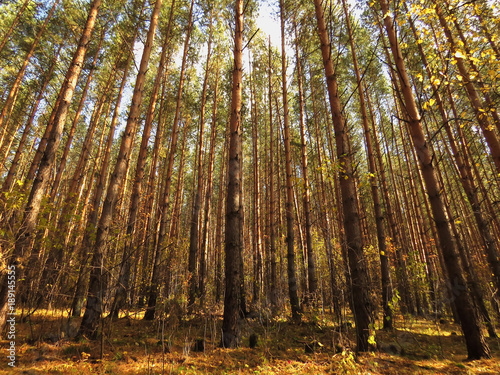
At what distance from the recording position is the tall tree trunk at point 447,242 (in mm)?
3688

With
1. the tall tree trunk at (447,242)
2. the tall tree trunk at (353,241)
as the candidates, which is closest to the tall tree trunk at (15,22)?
the tall tree trunk at (353,241)

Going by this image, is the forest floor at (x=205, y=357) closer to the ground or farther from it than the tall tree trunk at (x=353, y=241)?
closer to the ground

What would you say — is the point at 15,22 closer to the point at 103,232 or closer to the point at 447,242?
the point at 103,232

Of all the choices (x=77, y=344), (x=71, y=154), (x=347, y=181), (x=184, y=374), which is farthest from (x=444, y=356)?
(x=71, y=154)

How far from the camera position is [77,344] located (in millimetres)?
3861

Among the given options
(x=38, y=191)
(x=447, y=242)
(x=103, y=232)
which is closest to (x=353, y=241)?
(x=447, y=242)

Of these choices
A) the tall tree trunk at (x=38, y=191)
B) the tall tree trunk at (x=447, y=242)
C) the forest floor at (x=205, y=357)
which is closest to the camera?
the forest floor at (x=205, y=357)

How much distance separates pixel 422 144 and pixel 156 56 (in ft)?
39.3

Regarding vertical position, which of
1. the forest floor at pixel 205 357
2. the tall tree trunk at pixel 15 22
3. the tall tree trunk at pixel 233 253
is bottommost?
the forest floor at pixel 205 357

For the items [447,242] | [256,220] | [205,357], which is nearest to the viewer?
[205,357]

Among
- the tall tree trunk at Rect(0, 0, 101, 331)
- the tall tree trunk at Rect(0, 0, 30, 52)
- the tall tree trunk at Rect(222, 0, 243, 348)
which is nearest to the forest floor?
the tall tree trunk at Rect(222, 0, 243, 348)

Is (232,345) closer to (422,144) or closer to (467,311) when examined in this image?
(467,311)

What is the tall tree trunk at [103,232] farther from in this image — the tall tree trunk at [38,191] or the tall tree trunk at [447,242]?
the tall tree trunk at [447,242]

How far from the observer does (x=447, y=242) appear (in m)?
3.96
